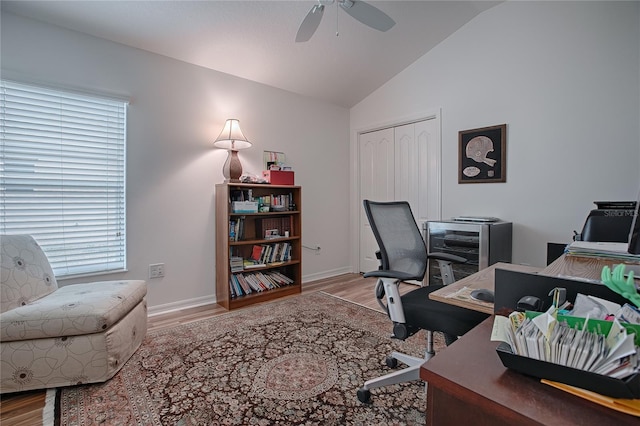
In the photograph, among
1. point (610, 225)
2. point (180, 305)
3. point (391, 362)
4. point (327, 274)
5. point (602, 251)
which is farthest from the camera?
point (327, 274)

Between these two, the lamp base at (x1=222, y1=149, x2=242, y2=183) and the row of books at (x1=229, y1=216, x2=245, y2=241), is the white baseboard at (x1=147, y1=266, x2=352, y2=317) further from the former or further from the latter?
the lamp base at (x1=222, y1=149, x2=242, y2=183)

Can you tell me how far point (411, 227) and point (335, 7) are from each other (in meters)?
2.02

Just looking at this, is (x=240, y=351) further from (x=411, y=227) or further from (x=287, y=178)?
(x=287, y=178)

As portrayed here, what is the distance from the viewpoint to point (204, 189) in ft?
10.00

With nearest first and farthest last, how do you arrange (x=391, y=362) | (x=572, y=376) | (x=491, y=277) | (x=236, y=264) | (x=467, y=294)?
(x=572, y=376) → (x=467, y=294) → (x=491, y=277) → (x=391, y=362) → (x=236, y=264)

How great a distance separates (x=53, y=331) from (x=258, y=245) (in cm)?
187

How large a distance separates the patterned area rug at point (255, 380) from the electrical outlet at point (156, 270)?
1.93ft

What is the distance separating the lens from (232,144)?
9.75 ft

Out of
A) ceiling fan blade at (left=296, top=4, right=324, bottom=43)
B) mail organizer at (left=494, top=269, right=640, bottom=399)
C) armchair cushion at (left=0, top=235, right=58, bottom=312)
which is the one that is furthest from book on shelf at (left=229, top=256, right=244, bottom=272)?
mail organizer at (left=494, top=269, right=640, bottom=399)

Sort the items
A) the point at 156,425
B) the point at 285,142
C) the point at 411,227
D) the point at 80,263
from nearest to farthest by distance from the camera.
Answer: the point at 156,425, the point at 411,227, the point at 80,263, the point at 285,142

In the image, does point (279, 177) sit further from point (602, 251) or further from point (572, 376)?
point (572, 376)

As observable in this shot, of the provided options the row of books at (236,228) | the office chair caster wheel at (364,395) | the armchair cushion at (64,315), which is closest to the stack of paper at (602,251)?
the office chair caster wheel at (364,395)

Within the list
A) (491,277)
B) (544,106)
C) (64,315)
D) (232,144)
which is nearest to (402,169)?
(544,106)

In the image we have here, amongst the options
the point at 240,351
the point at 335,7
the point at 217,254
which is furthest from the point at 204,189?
the point at 335,7
